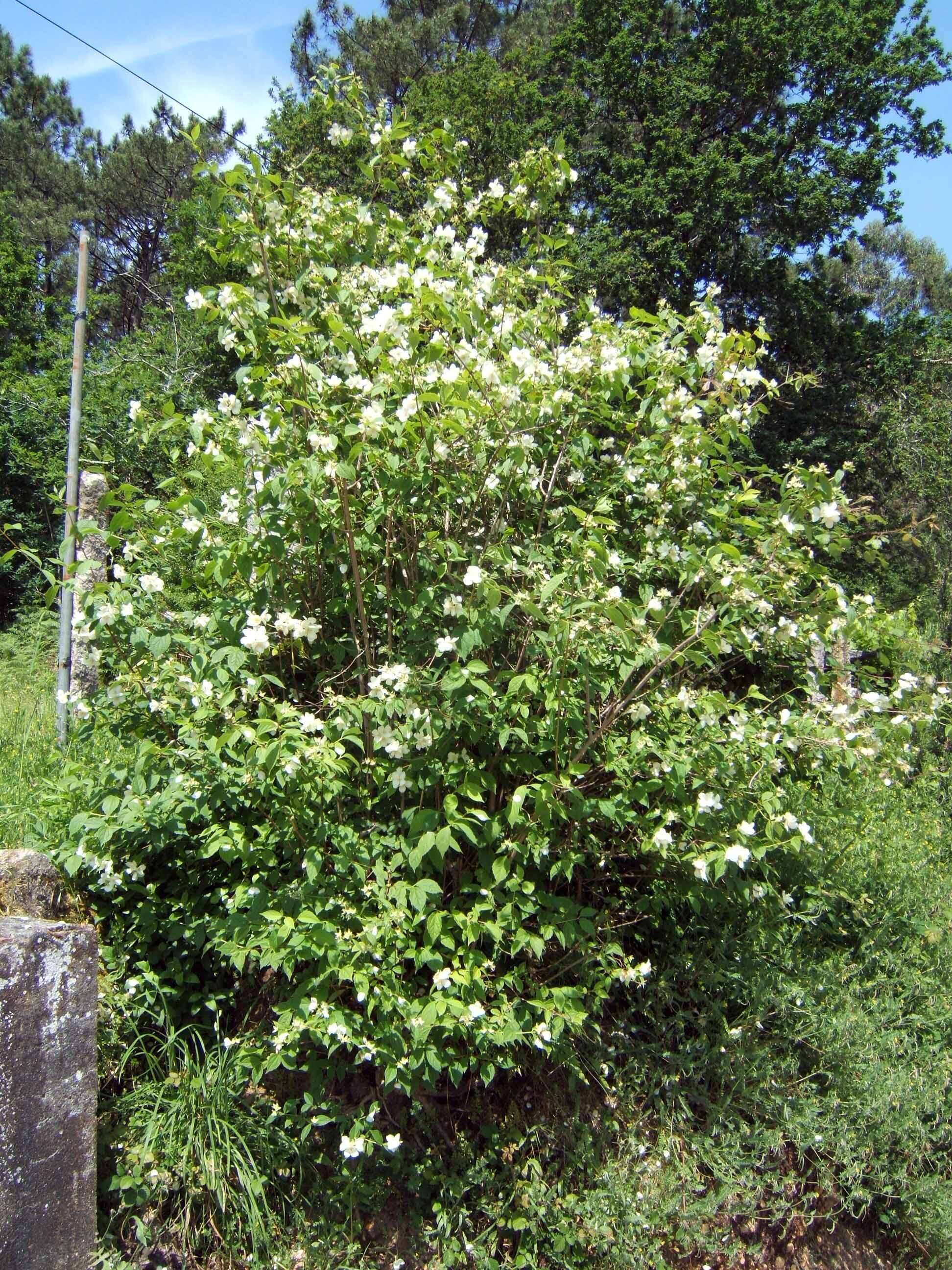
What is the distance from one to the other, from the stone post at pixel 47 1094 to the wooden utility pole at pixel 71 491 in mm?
1189

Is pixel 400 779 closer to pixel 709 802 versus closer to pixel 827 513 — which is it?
pixel 709 802

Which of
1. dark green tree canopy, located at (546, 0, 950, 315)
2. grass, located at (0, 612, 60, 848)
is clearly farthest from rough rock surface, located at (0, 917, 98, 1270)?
dark green tree canopy, located at (546, 0, 950, 315)

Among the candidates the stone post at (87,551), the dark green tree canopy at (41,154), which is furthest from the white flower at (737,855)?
the dark green tree canopy at (41,154)

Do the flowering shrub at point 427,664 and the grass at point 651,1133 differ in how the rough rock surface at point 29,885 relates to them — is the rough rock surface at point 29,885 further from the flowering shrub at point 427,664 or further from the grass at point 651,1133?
the grass at point 651,1133

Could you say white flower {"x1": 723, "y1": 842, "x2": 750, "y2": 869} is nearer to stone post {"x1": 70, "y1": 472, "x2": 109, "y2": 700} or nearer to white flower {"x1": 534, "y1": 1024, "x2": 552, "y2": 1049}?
white flower {"x1": 534, "y1": 1024, "x2": 552, "y2": 1049}

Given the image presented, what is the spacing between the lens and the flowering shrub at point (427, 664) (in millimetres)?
2592

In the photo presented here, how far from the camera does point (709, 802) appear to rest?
266 cm

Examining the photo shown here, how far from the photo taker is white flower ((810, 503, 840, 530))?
2.75 m

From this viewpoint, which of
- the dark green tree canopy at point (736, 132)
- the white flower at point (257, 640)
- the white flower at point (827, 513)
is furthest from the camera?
the dark green tree canopy at point (736, 132)

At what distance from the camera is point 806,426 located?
52.2 ft

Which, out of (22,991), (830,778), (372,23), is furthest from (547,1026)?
(372,23)

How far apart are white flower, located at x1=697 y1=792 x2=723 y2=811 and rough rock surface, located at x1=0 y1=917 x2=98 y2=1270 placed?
5.40ft

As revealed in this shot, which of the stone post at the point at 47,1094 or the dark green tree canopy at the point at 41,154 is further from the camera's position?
the dark green tree canopy at the point at 41,154

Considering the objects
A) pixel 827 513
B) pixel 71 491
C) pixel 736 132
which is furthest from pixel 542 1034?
pixel 736 132
